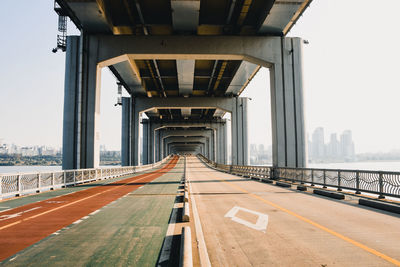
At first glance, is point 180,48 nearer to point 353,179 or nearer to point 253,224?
point 353,179

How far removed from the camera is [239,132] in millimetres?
53000

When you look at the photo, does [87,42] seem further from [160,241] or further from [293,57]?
[160,241]

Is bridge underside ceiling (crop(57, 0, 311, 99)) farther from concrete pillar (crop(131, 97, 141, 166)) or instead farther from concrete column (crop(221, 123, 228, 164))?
concrete column (crop(221, 123, 228, 164))

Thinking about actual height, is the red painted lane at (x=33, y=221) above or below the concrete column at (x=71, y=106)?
below

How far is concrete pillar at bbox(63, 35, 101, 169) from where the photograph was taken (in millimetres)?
25984

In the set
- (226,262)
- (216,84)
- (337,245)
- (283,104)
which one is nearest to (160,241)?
(226,262)

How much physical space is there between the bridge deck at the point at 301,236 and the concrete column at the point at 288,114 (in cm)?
1528

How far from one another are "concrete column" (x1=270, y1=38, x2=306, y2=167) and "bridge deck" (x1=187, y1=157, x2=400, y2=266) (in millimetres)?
15282

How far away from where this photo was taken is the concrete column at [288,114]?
26.2 metres

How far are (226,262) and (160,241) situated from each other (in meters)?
1.88


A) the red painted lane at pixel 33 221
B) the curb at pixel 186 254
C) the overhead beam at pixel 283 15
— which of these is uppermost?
the overhead beam at pixel 283 15

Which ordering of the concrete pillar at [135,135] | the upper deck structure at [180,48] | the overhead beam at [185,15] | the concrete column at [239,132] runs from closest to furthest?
the overhead beam at [185,15] → the upper deck structure at [180,48] → the concrete pillar at [135,135] → the concrete column at [239,132]

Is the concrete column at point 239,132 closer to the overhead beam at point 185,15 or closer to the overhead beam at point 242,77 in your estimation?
the overhead beam at point 242,77

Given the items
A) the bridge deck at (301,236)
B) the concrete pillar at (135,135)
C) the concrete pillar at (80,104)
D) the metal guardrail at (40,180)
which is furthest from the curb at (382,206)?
the concrete pillar at (135,135)
